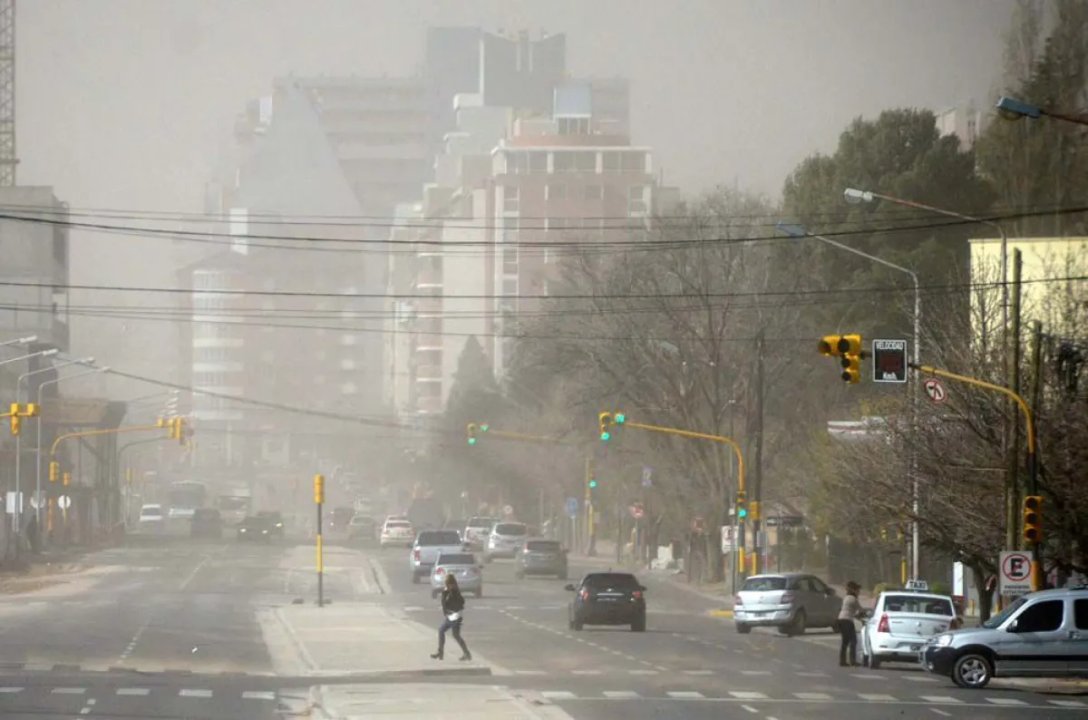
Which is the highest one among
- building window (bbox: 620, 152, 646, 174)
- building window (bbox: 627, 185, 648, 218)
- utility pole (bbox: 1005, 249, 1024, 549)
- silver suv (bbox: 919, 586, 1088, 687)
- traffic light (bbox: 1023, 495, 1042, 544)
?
building window (bbox: 620, 152, 646, 174)

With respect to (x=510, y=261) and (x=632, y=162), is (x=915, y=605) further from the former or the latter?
(x=510, y=261)

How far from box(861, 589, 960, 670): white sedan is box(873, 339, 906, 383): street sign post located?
5.80 metres

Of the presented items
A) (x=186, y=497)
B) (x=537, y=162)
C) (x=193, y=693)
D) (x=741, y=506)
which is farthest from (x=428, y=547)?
(x=537, y=162)

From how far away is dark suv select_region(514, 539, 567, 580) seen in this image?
79.9 metres

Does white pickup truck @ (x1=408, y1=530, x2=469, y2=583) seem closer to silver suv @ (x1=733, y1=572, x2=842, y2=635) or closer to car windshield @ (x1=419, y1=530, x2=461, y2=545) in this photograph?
car windshield @ (x1=419, y1=530, x2=461, y2=545)

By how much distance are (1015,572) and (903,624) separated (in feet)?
7.91

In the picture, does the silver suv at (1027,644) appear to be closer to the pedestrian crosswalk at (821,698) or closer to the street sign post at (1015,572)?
the pedestrian crosswalk at (821,698)

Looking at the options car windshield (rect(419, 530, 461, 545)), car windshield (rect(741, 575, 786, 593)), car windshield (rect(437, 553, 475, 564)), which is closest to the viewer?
car windshield (rect(741, 575, 786, 593))

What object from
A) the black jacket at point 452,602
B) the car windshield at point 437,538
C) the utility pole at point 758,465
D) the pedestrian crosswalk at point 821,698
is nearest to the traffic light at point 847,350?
the pedestrian crosswalk at point 821,698

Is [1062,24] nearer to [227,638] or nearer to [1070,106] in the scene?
[1070,106]

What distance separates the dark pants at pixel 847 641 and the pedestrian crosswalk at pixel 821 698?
717cm

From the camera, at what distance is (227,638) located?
145 feet

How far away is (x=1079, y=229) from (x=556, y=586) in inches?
967

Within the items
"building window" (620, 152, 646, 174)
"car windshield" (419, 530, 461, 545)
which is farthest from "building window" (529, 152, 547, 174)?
"car windshield" (419, 530, 461, 545)
